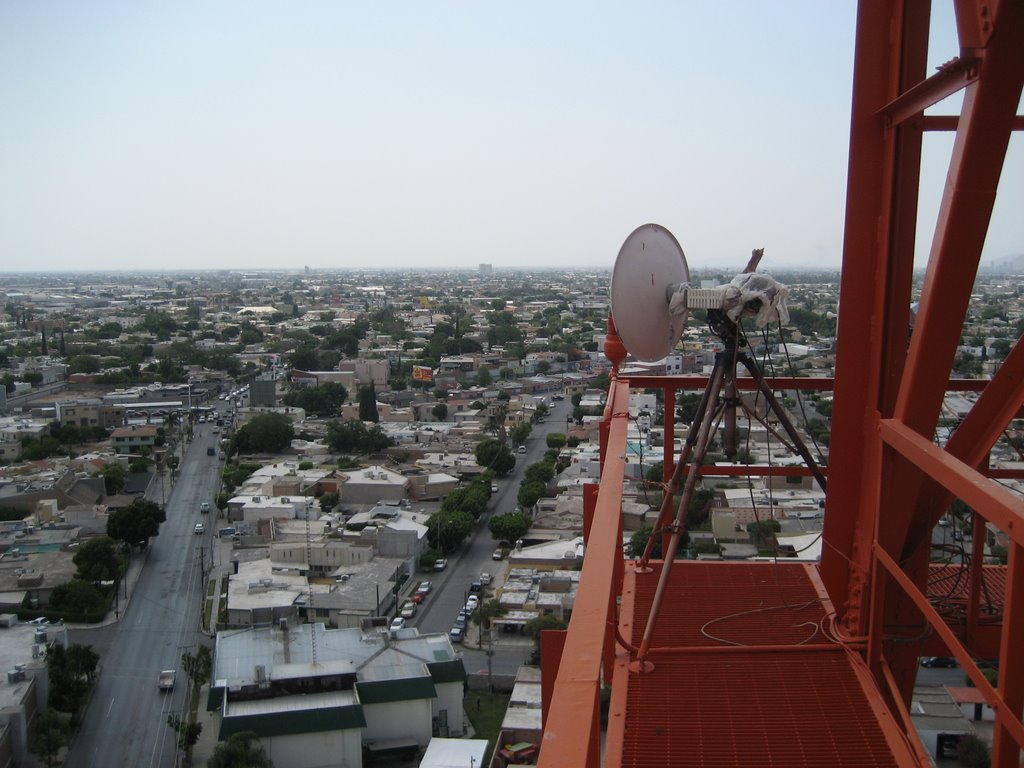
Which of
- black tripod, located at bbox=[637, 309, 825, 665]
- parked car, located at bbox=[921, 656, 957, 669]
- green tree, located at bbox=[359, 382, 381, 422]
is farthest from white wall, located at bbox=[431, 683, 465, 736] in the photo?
green tree, located at bbox=[359, 382, 381, 422]

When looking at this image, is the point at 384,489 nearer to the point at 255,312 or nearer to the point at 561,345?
the point at 561,345

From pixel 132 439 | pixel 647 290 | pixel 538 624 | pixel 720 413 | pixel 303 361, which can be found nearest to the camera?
pixel 720 413

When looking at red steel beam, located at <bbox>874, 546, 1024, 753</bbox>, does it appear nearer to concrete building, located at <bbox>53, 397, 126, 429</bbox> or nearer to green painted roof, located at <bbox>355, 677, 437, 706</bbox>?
green painted roof, located at <bbox>355, 677, 437, 706</bbox>

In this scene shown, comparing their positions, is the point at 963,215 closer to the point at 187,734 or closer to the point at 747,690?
the point at 747,690

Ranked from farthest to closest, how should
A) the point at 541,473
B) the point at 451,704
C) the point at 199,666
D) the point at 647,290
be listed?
the point at 541,473 → the point at 199,666 → the point at 451,704 → the point at 647,290

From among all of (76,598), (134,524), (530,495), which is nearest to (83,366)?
(134,524)

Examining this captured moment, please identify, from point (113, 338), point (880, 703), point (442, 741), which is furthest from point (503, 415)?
point (113, 338)
